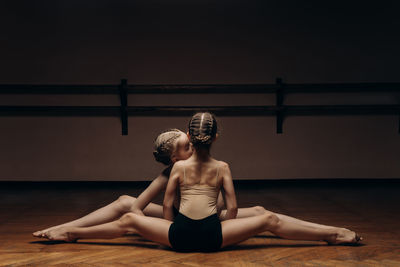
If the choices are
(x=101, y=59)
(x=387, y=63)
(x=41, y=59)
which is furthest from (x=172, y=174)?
(x=387, y=63)

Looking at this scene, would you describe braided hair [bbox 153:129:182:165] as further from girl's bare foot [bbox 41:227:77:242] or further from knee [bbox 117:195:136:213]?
girl's bare foot [bbox 41:227:77:242]

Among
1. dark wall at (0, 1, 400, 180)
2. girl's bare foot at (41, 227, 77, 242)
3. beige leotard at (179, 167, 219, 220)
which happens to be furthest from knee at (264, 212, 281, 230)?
dark wall at (0, 1, 400, 180)

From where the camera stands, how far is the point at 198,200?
71.2 inches

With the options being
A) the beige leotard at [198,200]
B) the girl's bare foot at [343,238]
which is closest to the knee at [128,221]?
the beige leotard at [198,200]

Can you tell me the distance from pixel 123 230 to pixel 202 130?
667 millimetres

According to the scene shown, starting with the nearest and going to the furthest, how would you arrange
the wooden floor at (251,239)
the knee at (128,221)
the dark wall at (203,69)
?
the wooden floor at (251,239) < the knee at (128,221) < the dark wall at (203,69)

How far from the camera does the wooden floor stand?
5.79 ft

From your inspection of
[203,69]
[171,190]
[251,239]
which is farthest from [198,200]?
[203,69]

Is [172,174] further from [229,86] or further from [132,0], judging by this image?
[132,0]

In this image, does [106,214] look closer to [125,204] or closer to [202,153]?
[125,204]

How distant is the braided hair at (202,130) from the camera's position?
5.83 ft

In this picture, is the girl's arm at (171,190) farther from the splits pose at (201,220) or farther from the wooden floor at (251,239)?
the wooden floor at (251,239)

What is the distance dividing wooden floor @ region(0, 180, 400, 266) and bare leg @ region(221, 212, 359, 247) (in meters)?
0.06

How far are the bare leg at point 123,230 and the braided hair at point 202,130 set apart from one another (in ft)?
1.45
